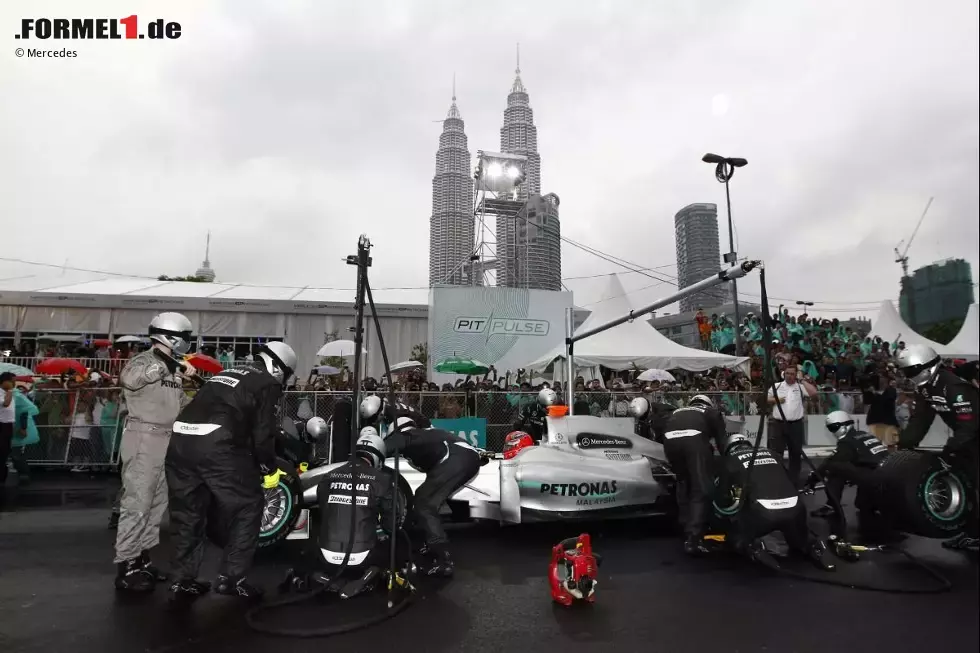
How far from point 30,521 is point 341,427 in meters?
3.44

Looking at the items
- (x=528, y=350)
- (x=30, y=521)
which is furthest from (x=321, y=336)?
(x=30, y=521)

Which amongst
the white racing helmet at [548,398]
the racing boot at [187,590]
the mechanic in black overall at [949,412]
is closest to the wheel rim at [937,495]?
the mechanic in black overall at [949,412]

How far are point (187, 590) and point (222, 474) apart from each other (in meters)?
0.85

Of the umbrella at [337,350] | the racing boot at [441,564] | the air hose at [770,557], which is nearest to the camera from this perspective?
the air hose at [770,557]

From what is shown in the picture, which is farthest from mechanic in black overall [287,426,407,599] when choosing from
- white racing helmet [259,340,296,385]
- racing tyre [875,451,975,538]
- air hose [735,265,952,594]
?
racing tyre [875,451,975,538]

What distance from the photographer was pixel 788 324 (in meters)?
18.5

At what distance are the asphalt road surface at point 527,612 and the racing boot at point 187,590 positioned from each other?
0.11 m

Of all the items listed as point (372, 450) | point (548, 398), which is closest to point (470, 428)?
point (548, 398)

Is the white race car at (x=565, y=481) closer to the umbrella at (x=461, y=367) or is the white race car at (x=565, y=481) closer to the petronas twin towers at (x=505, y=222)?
the petronas twin towers at (x=505, y=222)

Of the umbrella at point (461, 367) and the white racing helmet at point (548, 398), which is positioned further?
the umbrella at point (461, 367)

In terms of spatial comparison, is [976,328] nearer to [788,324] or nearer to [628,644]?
[628,644]

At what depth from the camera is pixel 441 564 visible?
4.61m

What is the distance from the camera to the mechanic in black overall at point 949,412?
48.9 inches

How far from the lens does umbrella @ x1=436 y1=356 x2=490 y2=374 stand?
16.5 m
